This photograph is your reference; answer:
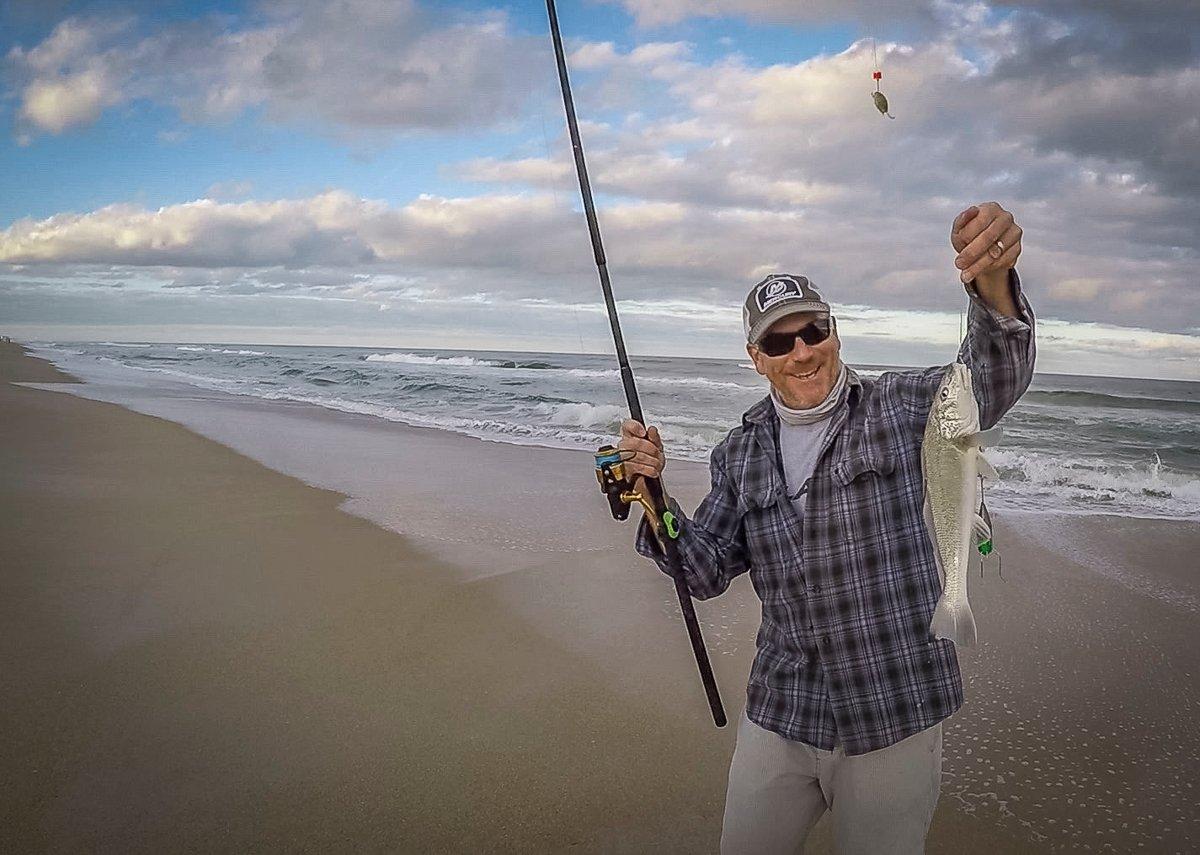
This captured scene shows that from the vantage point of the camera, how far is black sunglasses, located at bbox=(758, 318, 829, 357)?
7.01 ft

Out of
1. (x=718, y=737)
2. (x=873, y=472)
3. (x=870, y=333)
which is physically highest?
(x=870, y=333)

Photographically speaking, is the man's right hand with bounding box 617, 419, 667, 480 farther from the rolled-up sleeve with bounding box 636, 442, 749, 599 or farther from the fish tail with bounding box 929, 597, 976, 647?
the fish tail with bounding box 929, 597, 976, 647

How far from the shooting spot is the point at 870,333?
6523mm

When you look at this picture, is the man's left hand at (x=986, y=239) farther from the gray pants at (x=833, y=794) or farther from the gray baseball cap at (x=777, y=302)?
the gray pants at (x=833, y=794)

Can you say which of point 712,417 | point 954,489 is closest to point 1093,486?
point 712,417

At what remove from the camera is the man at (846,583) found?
2.01m

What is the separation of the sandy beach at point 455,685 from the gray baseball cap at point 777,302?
1983 millimetres

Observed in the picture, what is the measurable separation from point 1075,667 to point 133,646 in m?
5.13

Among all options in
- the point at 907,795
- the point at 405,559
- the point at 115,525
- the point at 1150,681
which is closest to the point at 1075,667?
the point at 1150,681

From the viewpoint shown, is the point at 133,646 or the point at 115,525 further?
the point at 115,525

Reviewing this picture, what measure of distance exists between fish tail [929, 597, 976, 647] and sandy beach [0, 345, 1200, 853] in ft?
5.21

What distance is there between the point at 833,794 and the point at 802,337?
3.91 feet

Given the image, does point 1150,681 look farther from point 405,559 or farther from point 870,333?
point 405,559

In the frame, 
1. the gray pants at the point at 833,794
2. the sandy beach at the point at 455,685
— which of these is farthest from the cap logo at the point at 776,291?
the sandy beach at the point at 455,685
